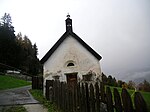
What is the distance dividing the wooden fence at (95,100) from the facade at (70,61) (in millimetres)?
6542

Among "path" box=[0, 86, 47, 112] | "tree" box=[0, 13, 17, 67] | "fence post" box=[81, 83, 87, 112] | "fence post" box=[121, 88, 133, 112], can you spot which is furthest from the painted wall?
"tree" box=[0, 13, 17, 67]

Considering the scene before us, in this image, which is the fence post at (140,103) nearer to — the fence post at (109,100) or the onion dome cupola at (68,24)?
the fence post at (109,100)

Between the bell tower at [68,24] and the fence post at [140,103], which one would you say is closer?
the fence post at [140,103]

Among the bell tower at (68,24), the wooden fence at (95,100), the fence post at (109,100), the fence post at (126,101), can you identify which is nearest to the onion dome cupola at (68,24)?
the bell tower at (68,24)

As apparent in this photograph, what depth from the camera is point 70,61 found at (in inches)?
578

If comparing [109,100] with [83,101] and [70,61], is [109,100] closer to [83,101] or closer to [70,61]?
[83,101]

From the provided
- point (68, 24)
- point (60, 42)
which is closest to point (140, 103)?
point (60, 42)

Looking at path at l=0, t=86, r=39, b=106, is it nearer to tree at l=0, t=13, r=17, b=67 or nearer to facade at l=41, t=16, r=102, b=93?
facade at l=41, t=16, r=102, b=93

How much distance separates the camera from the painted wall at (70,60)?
564 inches

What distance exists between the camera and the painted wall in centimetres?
1434

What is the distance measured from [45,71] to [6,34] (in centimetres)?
2684

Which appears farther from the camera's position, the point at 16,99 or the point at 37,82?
the point at 37,82

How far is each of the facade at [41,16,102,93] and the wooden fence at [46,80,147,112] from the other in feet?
21.5

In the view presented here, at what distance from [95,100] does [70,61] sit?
10248mm
